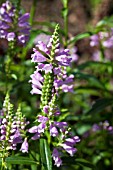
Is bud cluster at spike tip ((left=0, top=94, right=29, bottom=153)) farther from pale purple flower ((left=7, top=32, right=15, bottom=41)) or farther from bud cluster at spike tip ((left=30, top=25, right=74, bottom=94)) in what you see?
pale purple flower ((left=7, top=32, right=15, bottom=41))

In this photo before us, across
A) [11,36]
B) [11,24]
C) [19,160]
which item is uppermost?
[11,24]

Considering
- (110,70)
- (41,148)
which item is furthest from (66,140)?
(110,70)

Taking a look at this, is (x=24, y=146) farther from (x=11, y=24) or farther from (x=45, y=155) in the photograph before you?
(x=11, y=24)

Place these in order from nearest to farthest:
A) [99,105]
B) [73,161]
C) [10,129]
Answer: [10,129] → [73,161] → [99,105]

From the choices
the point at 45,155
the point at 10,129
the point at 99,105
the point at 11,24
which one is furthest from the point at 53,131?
the point at 99,105

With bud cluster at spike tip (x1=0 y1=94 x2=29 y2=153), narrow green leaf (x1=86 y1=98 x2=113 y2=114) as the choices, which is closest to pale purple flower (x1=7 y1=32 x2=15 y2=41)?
bud cluster at spike tip (x1=0 y1=94 x2=29 y2=153)

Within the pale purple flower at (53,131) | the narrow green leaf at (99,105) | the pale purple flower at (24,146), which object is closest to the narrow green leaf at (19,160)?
the pale purple flower at (24,146)
